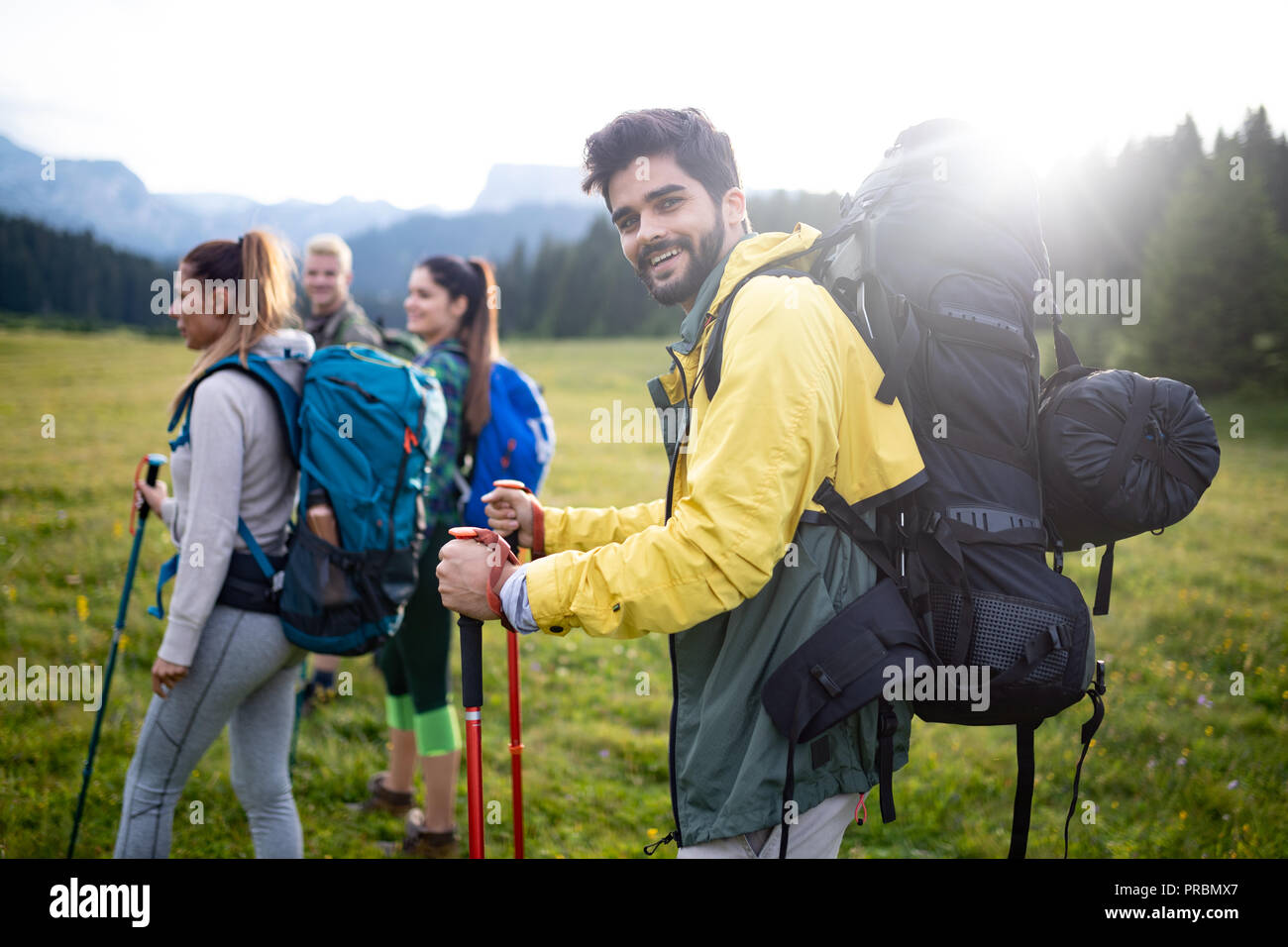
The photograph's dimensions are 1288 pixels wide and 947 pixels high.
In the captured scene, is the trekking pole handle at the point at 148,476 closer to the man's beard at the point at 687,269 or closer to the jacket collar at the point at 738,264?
the man's beard at the point at 687,269

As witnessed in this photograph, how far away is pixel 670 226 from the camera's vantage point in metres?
2.72

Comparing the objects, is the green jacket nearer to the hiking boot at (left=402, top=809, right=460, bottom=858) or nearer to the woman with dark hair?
the woman with dark hair

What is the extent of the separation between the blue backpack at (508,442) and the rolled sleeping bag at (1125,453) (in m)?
3.35

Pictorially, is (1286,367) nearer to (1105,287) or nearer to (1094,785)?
(1094,785)

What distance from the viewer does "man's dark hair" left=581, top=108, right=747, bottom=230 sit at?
270cm

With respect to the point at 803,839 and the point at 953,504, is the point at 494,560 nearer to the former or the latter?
the point at 803,839

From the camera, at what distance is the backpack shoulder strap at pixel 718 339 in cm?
238

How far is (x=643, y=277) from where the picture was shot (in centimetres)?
283

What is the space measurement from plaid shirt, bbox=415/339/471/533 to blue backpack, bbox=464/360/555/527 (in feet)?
0.41

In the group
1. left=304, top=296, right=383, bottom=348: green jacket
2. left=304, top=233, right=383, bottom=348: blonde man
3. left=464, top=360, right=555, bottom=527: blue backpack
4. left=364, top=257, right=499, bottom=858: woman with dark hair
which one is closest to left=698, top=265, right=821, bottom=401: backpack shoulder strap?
left=364, top=257, right=499, bottom=858: woman with dark hair

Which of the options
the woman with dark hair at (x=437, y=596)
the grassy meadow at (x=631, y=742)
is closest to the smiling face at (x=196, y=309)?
the woman with dark hair at (x=437, y=596)

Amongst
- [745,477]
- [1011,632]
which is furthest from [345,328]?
[1011,632]
